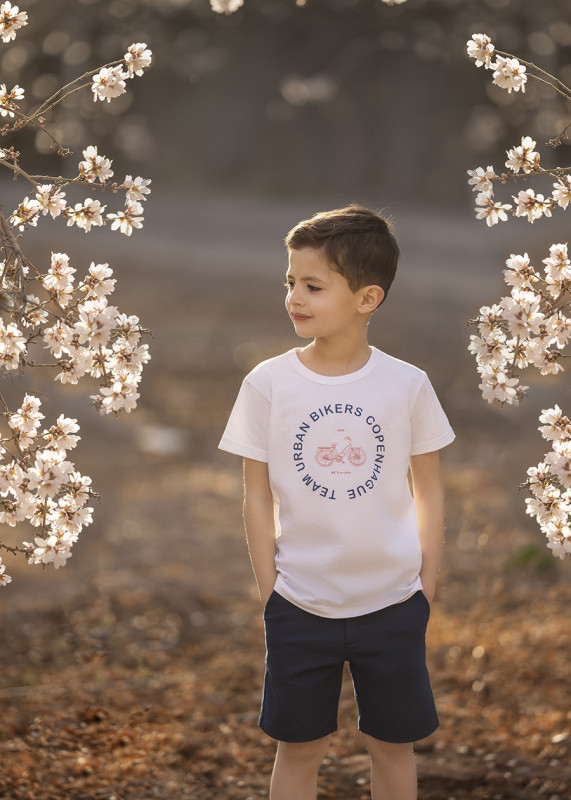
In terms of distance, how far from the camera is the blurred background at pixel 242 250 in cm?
547

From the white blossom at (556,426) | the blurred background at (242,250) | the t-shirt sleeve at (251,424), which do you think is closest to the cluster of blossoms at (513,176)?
the white blossom at (556,426)

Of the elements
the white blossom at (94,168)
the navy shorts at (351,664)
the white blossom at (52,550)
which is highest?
the white blossom at (94,168)

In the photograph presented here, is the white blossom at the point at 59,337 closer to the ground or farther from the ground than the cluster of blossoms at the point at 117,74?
closer to the ground

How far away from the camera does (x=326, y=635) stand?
7.08 ft

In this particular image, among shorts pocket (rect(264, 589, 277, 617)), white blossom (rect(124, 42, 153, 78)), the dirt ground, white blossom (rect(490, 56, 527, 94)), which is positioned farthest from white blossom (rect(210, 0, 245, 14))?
the dirt ground

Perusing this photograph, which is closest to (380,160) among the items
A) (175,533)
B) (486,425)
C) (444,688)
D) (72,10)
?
(72,10)

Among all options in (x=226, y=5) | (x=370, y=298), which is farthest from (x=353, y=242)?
(x=226, y=5)

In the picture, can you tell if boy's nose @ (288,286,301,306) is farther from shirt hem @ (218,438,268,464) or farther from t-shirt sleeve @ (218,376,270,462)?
shirt hem @ (218,438,268,464)

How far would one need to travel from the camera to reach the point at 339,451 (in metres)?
2.18

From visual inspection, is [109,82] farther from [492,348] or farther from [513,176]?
[492,348]

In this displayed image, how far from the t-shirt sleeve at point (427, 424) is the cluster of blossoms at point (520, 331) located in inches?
5.0

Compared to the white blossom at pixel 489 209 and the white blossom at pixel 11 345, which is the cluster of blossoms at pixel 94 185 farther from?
the white blossom at pixel 489 209

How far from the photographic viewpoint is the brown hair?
2164mm

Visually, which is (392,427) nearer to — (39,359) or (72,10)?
(39,359)
